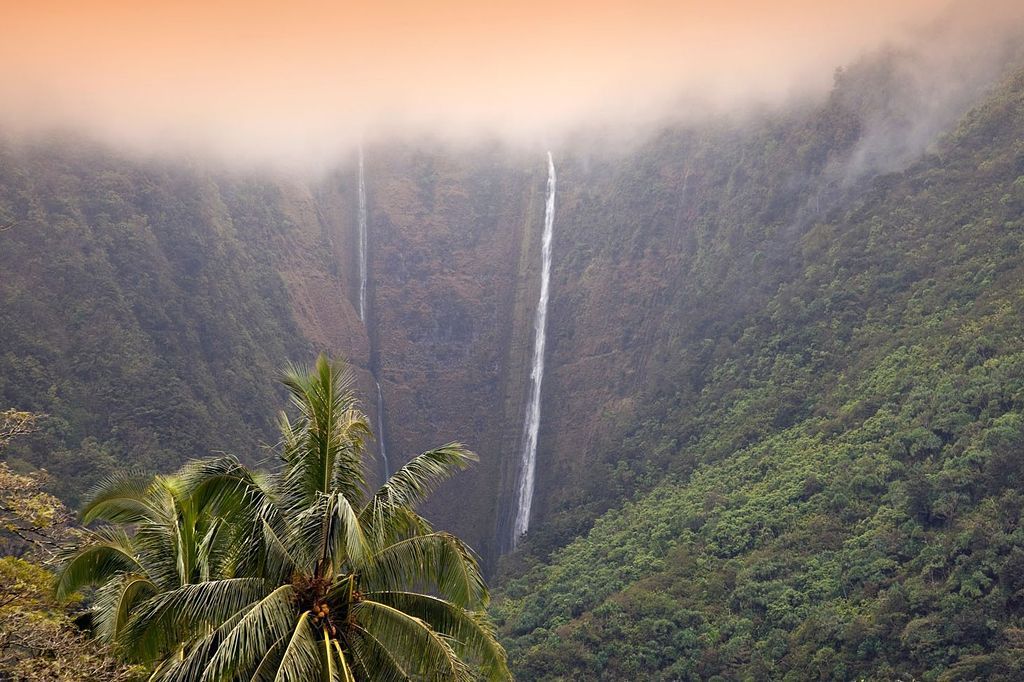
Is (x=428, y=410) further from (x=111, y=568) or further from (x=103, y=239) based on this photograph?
(x=111, y=568)

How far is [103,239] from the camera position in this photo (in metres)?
49.8

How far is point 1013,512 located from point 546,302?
3397cm

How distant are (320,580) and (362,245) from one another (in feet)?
186

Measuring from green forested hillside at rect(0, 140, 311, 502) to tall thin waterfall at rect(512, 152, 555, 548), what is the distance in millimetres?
12026

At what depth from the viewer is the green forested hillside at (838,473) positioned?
28.4 metres

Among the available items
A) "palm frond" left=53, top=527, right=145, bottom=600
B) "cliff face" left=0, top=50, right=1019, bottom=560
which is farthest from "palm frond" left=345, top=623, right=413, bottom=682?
"cliff face" left=0, top=50, right=1019, bottom=560

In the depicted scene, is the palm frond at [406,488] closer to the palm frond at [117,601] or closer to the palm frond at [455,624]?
the palm frond at [455,624]

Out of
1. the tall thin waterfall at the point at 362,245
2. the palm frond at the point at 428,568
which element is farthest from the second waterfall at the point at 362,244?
the palm frond at the point at 428,568

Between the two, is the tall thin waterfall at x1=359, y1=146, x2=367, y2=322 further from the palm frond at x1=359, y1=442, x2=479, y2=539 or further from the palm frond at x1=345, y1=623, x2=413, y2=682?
the palm frond at x1=345, y1=623, x2=413, y2=682

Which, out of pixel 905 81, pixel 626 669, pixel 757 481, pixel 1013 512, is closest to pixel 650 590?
pixel 626 669

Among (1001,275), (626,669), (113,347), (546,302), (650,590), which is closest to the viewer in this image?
(626,669)

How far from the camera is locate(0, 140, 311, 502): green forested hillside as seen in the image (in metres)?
41.4

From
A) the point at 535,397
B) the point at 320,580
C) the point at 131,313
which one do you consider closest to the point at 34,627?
the point at 320,580

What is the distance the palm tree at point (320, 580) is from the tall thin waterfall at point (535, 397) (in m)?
38.6
